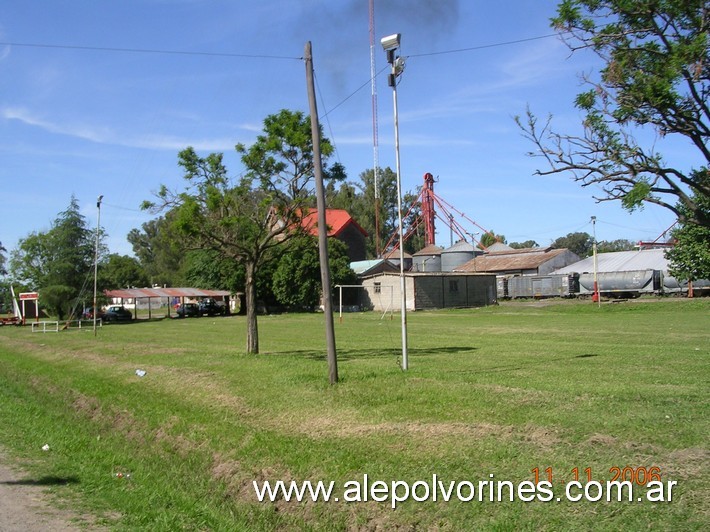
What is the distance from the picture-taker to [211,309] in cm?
7162

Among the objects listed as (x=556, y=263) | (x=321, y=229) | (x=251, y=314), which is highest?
(x=556, y=263)

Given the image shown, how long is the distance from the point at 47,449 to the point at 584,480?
29.8 ft

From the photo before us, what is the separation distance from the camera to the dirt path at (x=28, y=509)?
755 cm

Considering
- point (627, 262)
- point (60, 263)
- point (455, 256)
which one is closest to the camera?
point (60, 263)

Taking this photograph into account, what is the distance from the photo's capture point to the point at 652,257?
76688 mm

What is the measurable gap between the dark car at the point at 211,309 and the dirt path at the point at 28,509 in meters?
62.2

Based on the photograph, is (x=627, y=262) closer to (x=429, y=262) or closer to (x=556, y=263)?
(x=556, y=263)

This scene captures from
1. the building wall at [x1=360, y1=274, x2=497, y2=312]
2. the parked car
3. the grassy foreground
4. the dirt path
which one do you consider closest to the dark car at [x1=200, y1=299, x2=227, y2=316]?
the parked car

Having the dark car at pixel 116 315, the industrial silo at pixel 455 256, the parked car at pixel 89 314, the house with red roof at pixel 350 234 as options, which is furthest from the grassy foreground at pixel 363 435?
the industrial silo at pixel 455 256

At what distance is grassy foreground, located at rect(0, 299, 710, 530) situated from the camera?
7.26 m

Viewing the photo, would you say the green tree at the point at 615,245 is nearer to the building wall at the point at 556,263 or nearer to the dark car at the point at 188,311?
the building wall at the point at 556,263

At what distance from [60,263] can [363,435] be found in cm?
5779

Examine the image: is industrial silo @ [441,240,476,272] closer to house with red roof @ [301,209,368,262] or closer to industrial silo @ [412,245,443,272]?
industrial silo @ [412,245,443,272]

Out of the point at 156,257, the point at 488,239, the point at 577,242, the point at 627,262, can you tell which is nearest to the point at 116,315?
the point at 627,262
